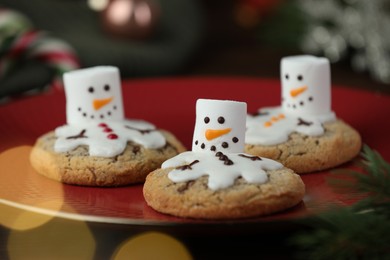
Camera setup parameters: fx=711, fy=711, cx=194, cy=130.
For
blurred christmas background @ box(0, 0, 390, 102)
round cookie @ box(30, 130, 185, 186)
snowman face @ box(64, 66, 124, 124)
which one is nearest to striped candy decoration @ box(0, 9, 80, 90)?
blurred christmas background @ box(0, 0, 390, 102)

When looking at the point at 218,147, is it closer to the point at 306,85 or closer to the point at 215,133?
the point at 215,133

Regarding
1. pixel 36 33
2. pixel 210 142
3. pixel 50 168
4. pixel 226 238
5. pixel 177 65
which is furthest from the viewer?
pixel 177 65

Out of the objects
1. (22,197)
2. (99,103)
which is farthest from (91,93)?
(22,197)

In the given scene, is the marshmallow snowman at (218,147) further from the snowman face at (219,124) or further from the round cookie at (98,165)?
the round cookie at (98,165)

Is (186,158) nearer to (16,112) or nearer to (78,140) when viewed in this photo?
(78,140)

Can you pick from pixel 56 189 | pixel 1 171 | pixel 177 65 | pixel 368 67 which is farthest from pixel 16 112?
pixel 368 67

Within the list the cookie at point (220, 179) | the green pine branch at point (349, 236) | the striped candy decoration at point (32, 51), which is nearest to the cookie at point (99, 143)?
the cookie at point (220, 179)

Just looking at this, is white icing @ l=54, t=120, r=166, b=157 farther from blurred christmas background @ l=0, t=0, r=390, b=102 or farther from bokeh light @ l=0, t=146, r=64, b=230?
blurred christmas background @ l=0, t=0, r=390, b=102
